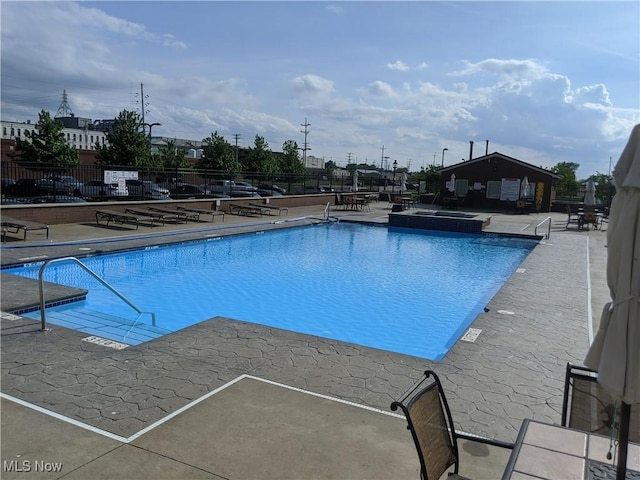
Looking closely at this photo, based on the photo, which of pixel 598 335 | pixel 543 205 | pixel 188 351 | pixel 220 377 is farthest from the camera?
pixel 543 205

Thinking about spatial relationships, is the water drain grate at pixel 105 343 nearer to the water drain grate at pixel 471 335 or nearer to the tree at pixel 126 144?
the water drain grate at pixel 471 335

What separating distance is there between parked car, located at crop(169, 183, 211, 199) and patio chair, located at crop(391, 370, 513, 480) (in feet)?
68.1

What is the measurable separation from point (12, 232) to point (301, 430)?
13156 millimetres

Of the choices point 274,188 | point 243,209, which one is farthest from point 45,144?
point 274,188

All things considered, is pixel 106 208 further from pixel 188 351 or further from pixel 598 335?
pixel 598 335

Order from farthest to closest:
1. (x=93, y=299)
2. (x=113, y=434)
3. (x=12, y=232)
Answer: (x=12, y=232) → (x=93, y=299) → (x=113, y=434)

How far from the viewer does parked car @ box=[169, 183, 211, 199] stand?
73.8 ft

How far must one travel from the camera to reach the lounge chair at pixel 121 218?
52.7ft

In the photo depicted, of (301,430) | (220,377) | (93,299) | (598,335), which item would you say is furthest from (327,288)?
(598,335)

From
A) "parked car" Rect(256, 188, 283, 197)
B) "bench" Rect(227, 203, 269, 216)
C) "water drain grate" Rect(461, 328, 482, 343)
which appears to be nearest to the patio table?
"water drain grate" Rect(461, 328, 482, 343)

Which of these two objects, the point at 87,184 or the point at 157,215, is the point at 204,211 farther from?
the point at 87,184

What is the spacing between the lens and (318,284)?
37.2 feet

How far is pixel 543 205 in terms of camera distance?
3077 cm

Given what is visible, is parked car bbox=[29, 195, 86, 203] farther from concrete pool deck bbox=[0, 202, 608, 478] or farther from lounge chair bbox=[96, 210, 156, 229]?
concrete pool deck bbox=[0, 202, 608, 478]
